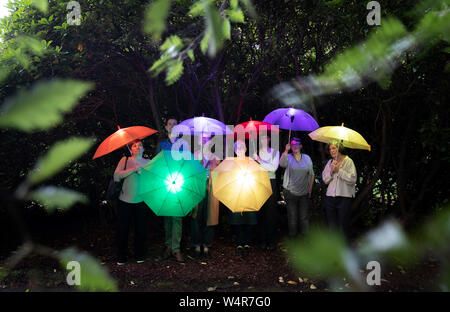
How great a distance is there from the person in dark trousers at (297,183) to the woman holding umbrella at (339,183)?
582 mm

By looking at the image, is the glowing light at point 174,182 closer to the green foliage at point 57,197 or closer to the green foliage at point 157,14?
the green foliage at point 157,14

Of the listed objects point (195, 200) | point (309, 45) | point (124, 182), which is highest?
point (309, 45)

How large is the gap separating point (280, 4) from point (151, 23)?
579 centimetres

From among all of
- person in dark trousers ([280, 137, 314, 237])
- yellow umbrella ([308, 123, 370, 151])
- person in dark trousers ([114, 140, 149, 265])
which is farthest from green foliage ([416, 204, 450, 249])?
person in dark trousers ([280, 137, 314, 237])

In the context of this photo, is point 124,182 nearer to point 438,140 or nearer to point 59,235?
point 59,235

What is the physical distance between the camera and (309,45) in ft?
21.5

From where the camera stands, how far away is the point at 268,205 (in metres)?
5.71

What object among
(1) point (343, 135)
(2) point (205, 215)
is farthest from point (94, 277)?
(2) point (205, 215)

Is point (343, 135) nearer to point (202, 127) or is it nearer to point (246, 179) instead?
point (246, 179)

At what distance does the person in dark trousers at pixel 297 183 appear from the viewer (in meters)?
5.64

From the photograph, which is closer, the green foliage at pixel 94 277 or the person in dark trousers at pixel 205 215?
the green foliage at pixel 94 277

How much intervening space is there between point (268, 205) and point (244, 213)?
507 millimetres

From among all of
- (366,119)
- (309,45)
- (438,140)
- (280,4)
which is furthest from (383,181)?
(280,4)

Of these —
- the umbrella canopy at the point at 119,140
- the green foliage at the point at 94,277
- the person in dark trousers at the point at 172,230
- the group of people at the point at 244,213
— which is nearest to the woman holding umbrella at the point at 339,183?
the group of people at the point at 244,213
